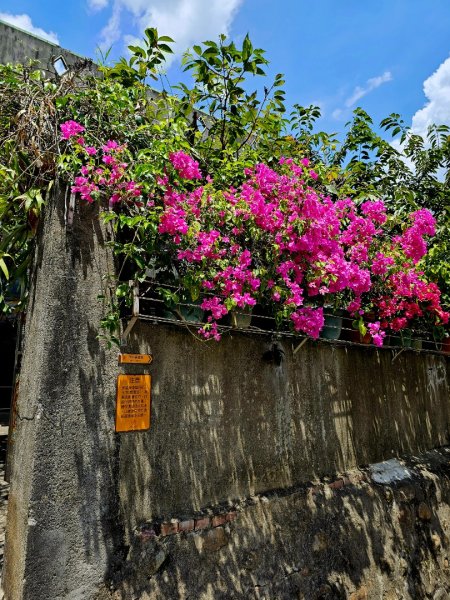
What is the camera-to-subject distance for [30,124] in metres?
2.41

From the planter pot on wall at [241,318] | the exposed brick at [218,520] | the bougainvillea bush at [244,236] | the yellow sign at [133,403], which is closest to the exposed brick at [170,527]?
the exposed brick at [218,520]

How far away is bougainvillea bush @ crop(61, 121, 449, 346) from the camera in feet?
7.82

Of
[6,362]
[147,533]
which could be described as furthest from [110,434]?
[6,362]

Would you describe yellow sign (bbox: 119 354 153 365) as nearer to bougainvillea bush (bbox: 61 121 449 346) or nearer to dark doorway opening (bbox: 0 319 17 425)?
bougainvillea bush (bbox: 61 121 449 346)

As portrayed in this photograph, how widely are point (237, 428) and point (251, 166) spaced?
1.83 m

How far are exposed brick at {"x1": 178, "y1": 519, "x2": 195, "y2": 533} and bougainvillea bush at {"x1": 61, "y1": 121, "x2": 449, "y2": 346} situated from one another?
1064 mm

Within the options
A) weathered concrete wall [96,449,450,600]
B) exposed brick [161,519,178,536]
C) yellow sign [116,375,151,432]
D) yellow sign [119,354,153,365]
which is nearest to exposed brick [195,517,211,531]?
weathered concrete wall [96,449,450,600]

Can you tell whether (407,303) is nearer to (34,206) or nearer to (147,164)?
(147,164)

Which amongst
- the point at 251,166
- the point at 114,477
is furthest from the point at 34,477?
the point at 251,166

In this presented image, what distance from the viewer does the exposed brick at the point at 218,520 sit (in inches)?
100

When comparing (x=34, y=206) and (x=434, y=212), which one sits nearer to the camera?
(x=34, y=206)

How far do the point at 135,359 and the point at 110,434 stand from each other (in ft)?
1.37

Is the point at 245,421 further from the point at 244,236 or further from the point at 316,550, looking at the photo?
the point at 244,236

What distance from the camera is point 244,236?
9.20 ft
